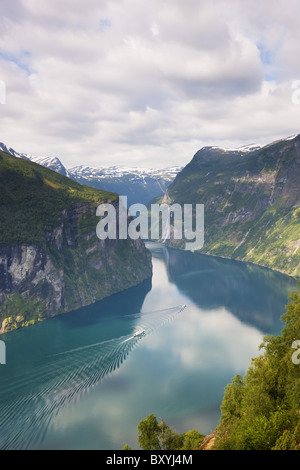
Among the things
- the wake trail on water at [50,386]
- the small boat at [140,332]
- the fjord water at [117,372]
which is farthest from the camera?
the small boat at [140,332]

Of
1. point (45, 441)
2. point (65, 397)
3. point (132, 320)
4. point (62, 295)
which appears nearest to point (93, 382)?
point (65, 397)
